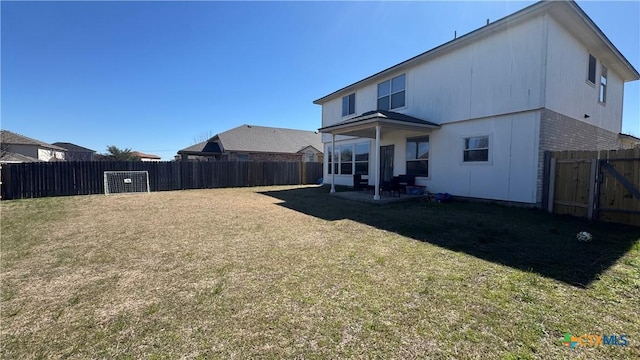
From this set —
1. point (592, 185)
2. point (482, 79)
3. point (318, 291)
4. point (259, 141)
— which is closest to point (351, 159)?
point (482, 79)

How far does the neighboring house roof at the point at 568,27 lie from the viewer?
24.5 ft

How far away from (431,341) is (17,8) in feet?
44.4

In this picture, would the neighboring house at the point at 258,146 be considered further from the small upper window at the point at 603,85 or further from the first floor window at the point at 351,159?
the small upper window at the point at 603,85

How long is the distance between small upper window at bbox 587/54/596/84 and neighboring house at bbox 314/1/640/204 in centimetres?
4

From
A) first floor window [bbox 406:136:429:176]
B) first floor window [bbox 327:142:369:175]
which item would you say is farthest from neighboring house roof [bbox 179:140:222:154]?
first floor window [bbox 406:136:429:176]

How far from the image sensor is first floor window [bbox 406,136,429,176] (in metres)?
11.1

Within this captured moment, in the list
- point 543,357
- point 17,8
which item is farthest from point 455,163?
point 17,8

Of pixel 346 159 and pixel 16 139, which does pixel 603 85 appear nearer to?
pixel 346 159

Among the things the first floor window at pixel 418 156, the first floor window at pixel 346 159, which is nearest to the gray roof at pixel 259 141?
the first floor window at pixel 346 159

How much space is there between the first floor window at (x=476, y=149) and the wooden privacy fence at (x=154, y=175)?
1191cm

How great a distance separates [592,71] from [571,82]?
2.45m

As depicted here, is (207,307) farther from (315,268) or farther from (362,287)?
(362,287)

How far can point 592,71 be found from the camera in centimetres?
1002

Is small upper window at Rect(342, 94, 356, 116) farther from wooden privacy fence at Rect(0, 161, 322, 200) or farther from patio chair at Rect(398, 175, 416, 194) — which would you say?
wooden privacy fence at Rect(0, 161, 322, 200)
